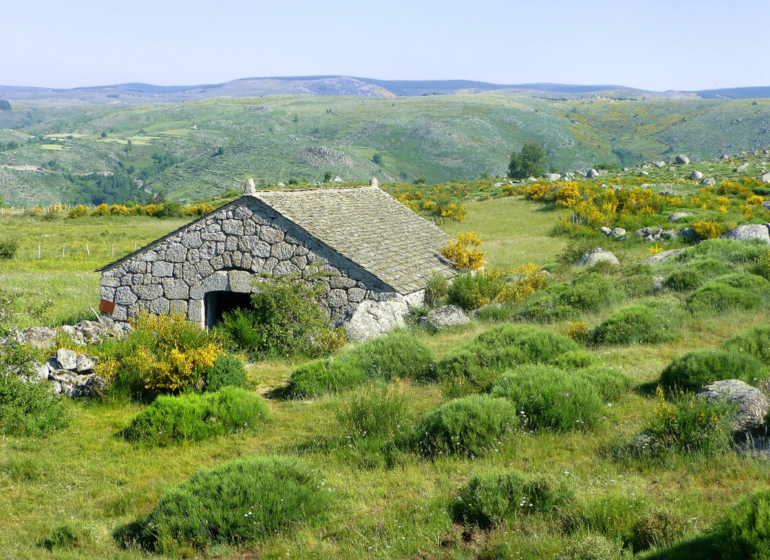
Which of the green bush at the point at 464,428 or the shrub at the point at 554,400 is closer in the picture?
the green bush at the point at 464,428

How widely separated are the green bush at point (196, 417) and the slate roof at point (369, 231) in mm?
5550

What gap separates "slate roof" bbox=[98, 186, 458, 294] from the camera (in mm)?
13320

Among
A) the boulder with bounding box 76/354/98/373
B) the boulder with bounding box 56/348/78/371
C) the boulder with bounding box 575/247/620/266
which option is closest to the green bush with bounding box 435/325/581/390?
the boulder with bounding box 76/354/98/373

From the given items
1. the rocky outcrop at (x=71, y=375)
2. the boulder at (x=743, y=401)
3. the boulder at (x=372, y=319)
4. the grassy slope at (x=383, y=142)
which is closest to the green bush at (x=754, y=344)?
the boulder at (x=743, y=401)

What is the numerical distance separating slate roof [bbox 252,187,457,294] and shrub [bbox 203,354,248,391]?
4.35 m

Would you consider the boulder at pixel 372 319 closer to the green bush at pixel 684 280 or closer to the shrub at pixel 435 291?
the shrub at pixel 435 291

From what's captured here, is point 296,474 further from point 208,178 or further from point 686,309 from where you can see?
point 208,178

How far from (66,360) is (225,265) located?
436 centimetres

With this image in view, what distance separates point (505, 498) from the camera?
4.55m

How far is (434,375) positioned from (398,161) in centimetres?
13880

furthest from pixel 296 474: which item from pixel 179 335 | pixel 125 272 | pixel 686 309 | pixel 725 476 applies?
pixel 125 272

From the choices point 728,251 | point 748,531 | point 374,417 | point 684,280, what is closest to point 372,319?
point 374,417

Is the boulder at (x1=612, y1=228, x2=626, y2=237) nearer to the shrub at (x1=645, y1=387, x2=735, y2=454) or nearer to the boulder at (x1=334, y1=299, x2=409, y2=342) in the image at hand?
the boulder at (x1=334, y1=299, x2=409, y2=342)

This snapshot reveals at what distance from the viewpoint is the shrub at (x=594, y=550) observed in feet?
11.8
